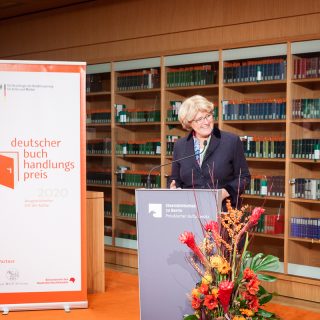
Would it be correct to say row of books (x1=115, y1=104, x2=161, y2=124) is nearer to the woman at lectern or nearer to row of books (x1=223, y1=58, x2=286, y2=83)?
row of books (x1=223, y1=58, x2=286, y2=83)

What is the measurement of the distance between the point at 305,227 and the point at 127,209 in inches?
91.7

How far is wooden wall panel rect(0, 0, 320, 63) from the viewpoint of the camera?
5.40 m

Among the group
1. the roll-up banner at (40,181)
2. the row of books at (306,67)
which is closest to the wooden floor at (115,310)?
the roll-up banner at (40,181)

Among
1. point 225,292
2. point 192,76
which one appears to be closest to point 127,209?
point 192,76

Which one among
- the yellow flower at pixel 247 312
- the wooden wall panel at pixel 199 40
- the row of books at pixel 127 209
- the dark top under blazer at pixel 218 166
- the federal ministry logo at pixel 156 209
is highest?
the wooden wall panel at pixel 199 40

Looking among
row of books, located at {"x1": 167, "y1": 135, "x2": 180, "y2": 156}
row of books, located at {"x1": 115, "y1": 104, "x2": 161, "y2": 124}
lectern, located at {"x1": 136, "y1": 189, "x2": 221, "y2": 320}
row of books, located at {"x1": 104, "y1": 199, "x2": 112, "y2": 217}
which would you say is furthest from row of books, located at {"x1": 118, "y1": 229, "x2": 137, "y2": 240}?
lectern, located at {"x1": 136, "y1": 189, "x2": 221, "y2": 320}

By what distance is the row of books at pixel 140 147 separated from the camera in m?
6.38

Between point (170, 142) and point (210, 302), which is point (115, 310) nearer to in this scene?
point (170, 142)

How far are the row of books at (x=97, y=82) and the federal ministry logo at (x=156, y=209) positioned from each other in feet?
12.5

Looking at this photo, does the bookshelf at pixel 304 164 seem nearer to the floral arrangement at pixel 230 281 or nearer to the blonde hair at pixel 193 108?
the blonde hair at pixel 193 108

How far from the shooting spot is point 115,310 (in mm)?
4723

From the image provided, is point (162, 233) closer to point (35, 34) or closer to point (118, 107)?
point (118, 107)

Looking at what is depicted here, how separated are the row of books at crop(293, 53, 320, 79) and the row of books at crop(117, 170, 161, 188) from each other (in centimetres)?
203

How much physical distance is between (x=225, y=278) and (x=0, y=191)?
252 cm
